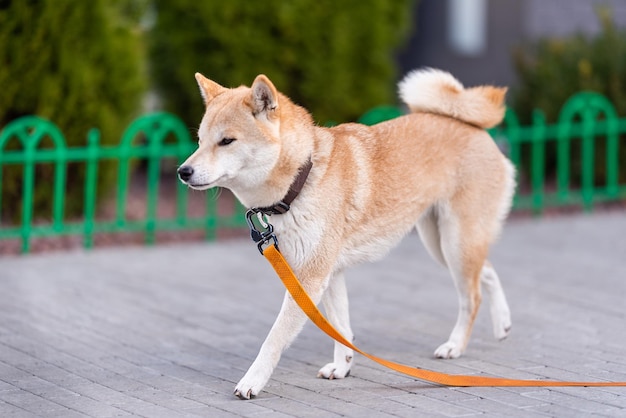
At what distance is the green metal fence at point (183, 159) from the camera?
27.3 ft

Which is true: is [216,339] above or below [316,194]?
below

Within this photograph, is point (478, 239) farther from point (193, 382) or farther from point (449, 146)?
point (193, 382)

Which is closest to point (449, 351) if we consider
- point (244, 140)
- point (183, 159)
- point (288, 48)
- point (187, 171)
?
point (244, 140)

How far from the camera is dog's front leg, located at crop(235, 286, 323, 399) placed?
484cm

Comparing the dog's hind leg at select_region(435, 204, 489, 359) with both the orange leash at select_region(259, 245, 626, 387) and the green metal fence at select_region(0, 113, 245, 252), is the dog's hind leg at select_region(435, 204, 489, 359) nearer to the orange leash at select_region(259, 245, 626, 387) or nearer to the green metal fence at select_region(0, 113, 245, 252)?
the orange leash at select_region(259, 245, 626, 387)

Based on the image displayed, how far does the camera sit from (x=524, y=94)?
36.1 feet

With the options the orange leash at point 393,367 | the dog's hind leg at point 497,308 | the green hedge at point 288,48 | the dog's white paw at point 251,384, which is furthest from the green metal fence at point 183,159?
the dog's white paw at point 251,384

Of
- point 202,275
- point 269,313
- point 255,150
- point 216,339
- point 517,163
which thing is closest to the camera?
point 255,150

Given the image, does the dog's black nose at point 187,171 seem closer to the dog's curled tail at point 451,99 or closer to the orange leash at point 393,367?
the orange leash at point 393,367

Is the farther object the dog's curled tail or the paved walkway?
the dog's curled tail

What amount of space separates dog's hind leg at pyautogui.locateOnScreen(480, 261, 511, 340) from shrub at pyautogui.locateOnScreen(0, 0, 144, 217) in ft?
13.6

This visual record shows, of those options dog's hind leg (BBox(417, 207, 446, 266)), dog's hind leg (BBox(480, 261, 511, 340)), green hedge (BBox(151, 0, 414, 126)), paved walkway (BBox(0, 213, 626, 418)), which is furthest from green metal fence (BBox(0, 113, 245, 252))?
dog's hind leg (BBox(480, 261, 511, 340))

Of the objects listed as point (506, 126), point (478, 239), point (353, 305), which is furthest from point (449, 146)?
point (506, 126)

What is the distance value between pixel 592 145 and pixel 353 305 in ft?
13.9
